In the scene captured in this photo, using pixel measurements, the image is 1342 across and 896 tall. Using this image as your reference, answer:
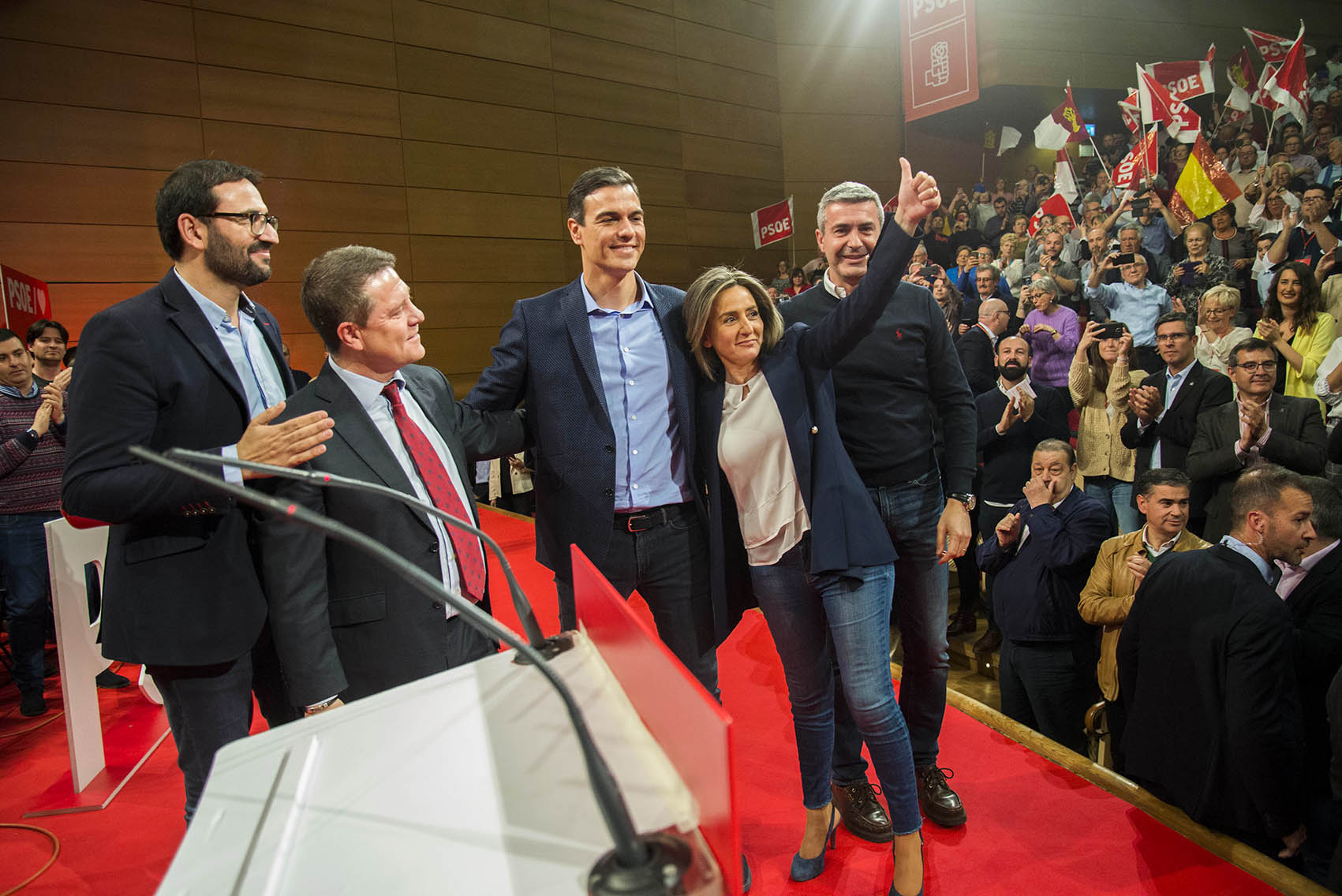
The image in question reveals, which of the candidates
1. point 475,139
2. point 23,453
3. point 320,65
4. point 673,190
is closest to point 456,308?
point 475,139

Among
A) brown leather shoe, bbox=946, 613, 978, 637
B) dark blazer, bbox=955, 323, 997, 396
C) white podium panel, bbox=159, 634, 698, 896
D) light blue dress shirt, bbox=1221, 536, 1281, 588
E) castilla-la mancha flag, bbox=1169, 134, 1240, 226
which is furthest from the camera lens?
castilla-la mancha flag, bbox=1169, 134, 1240, 226

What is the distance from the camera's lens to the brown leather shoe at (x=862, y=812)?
6.40 feet

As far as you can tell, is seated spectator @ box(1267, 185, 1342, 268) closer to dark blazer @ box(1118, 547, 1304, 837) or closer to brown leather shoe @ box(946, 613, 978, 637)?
brown leather shoe @ box(946, 613, 978, 637)

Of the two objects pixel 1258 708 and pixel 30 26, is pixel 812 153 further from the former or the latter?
pixel 1258 708

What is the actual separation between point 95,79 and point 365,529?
663 cm

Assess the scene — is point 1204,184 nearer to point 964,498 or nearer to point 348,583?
point 964,498

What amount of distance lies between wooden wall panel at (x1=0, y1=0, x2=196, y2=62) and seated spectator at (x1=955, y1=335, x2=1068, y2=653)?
6.56 m

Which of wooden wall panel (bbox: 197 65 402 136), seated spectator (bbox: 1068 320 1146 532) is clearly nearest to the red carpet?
seated spectator (bbox: 1068 320 1146 532)

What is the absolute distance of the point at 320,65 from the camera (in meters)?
7.05

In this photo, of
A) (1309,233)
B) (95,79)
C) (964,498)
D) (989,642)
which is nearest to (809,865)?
(964,498)

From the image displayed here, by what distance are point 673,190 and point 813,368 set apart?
7892 mm

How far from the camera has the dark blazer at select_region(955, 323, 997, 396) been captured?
4.30 metres

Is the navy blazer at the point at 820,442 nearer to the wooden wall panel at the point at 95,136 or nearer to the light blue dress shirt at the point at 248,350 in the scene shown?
the light blue dress shirt at the point at 248,350

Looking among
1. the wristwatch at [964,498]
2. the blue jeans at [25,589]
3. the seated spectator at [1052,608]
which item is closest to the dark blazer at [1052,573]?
the seated spectator at [1052,608]
